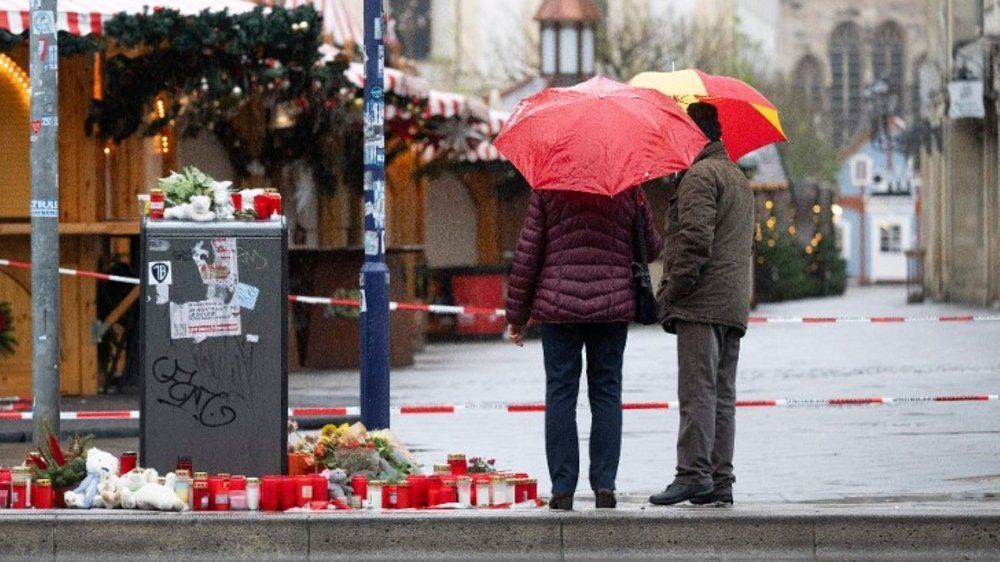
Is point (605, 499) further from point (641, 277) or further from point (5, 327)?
point (5, 327)

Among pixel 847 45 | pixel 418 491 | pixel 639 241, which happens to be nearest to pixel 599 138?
pixel 639 241

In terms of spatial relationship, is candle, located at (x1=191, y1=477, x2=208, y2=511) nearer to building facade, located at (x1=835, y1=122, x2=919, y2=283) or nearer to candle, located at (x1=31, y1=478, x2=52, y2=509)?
candle, located at (x1=31, y1=478, x2=52, y2=509)

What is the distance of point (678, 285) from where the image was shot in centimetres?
1054

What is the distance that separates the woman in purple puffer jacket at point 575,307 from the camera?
10305 mm

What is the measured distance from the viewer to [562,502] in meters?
10.4

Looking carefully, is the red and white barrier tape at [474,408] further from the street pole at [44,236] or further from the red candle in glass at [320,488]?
the red candle in glass at [320,488]

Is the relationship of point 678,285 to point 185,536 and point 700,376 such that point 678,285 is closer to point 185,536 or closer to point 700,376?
point 700,376

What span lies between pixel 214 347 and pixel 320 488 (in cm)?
83

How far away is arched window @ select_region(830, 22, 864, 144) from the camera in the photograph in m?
111

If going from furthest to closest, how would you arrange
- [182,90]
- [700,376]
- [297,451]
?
[182,90] < [297,451] < [700,376]

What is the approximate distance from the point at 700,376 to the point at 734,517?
0.86 m

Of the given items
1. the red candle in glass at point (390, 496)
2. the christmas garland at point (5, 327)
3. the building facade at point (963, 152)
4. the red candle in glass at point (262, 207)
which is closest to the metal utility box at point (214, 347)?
the red candle in glass at point (262, 207)

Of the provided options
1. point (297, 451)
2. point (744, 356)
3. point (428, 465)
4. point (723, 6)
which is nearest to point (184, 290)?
point (297, 451)

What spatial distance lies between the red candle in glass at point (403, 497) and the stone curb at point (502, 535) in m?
0.45
